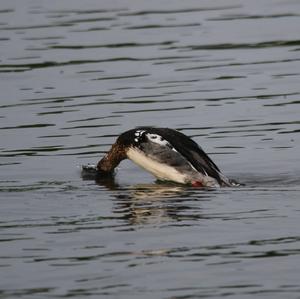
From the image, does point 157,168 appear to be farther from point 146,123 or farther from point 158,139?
point 146,123

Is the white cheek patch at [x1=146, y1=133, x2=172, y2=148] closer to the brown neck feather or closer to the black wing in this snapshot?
the black wing

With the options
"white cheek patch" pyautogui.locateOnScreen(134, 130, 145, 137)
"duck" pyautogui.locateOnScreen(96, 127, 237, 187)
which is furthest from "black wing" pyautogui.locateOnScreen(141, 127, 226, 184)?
"white cheek patch" pyautogui.locateOnScreen(134, 130, 145, 137)

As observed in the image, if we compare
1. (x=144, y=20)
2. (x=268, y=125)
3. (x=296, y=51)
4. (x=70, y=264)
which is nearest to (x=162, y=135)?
(x=268, y=125)

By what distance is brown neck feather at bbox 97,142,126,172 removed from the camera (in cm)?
1566

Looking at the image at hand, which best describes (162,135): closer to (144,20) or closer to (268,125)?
(268,125)

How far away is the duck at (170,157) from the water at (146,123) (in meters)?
0.19

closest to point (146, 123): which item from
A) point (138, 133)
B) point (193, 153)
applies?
point (138, 133)

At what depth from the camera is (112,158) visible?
51.6ft

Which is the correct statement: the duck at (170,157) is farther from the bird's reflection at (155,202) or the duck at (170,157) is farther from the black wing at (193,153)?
the bird's reflection at (155,202)

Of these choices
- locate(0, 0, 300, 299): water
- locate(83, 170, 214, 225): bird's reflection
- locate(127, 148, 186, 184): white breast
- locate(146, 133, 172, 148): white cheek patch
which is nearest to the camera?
locate(0, 0, 300, 299): water

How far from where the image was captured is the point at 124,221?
12.9m

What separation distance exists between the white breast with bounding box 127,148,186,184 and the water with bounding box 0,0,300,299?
0.15 metres

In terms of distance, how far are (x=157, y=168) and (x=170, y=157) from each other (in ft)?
0.69

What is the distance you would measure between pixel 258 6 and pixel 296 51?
3.92 meters
